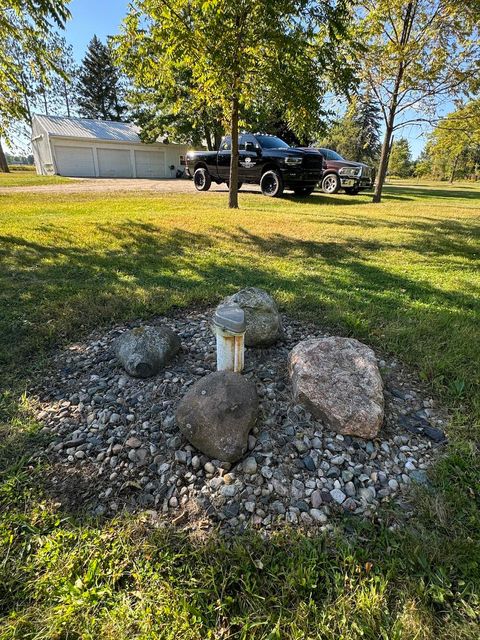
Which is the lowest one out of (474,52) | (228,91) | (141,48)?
(228,91)

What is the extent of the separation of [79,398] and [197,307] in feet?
4.84

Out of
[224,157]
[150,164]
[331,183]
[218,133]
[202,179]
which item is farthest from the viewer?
[150,164]

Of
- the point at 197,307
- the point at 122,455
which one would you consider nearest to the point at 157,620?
the point at 122,455

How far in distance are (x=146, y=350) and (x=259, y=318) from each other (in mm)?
834

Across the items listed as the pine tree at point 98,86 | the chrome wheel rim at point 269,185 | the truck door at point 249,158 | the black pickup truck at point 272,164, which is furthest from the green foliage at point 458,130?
the pine tree at point 98,86

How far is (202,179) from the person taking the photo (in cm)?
1363

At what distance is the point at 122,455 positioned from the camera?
190 centimetres

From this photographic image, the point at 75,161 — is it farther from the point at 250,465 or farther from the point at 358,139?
the point at 358,139

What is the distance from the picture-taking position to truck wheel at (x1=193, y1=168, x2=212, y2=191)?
13.3m

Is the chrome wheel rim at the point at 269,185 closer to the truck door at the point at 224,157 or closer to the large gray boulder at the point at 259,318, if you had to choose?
the truck door at the point at 224,157

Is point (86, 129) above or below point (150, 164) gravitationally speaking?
above

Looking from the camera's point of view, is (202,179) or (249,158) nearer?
(249,158)

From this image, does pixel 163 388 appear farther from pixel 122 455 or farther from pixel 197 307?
pixel 197 307

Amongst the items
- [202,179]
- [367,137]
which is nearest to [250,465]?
[202,179]
